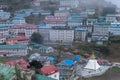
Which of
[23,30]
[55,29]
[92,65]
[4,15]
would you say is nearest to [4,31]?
[23,30]

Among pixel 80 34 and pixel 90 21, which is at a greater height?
pixel 90 21

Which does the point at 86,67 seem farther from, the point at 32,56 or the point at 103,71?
the point at 32,56

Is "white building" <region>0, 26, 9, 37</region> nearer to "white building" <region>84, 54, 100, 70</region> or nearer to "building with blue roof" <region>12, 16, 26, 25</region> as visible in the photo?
"building with blue roof" <region>12, 16, 26, 25</region>

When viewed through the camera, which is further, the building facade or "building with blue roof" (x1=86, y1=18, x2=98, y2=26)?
"building with blue roof" (x1=86, y1=18, x2=98, y2=26)

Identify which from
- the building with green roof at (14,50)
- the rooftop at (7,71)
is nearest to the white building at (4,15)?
the building with green roof at (14,50)

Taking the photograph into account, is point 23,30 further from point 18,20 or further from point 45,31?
point 18,20

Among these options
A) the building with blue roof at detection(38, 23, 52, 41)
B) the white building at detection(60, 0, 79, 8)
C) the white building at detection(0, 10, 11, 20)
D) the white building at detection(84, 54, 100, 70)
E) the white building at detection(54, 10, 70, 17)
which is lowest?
the white building at detection(84, 54, 100, 70)

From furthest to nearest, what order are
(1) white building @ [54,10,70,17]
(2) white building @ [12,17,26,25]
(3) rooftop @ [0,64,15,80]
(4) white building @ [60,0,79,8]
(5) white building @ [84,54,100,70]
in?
1. (4) white building @ [60,0,79,8]
2. (1) white building @ [54,10,70,17]
3. (2) white building @ [12,17,26,25]
4. (5) white building @ [84,54,100,70]
5. (3) rooftop @ [0,64,15,80]

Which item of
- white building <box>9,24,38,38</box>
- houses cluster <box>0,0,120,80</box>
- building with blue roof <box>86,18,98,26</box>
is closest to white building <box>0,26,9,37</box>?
houses cluster <box>0,0,120,80</box>

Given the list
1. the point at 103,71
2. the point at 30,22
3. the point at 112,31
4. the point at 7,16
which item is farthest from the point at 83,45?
the point at 7,16
